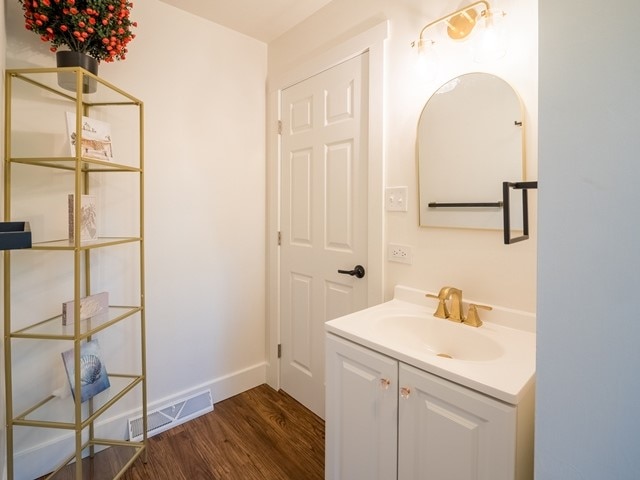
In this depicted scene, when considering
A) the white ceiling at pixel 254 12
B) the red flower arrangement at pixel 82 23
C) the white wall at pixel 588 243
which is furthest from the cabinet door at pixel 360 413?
the white ceiling at pixel 254 12

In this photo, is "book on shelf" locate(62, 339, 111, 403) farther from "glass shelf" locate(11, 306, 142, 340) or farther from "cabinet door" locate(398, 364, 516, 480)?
"cabinet door" locate(398, 364, 516, 480)

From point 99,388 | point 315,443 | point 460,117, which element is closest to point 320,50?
point 460,117

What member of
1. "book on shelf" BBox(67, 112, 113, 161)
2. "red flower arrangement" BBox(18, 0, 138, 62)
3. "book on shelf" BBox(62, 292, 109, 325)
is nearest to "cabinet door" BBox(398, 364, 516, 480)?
"book on shelf" BBox(62, 292, 109, 325)

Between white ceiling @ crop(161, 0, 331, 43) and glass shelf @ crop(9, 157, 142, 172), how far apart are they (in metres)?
1.10

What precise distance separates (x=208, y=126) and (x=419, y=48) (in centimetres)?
137

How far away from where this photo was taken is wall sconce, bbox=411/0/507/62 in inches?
47.0

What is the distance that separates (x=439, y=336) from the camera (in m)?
1.33

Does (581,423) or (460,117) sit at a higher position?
(460,117)

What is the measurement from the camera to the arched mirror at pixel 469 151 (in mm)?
1216

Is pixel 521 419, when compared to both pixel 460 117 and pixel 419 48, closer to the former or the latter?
pixel 460 117

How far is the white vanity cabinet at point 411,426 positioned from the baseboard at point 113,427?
1167 mm

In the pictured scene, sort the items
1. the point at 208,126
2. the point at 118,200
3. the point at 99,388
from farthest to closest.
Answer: the point at 208,126 < the point at 118,200 < the point at 99,388

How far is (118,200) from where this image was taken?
1.78 m

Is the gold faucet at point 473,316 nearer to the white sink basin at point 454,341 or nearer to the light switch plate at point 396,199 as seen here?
the white sink basin at point 454,341
